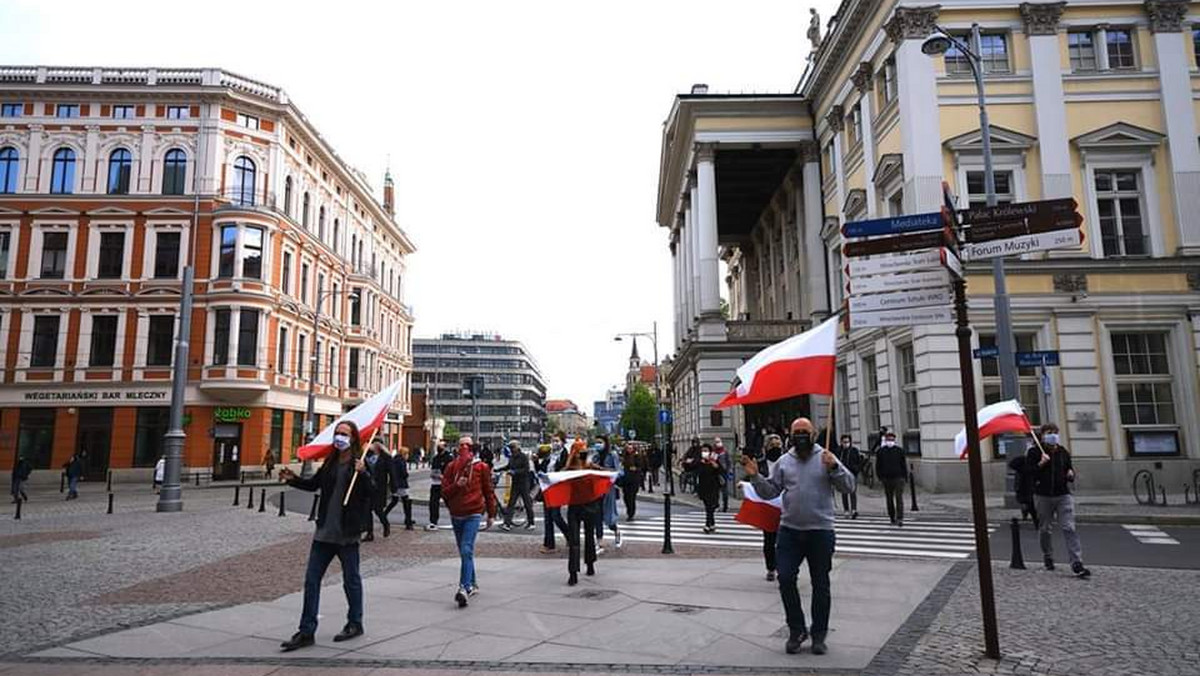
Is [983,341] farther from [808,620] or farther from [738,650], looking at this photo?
[738,650]

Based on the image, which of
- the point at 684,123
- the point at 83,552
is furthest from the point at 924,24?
the point at 83,552

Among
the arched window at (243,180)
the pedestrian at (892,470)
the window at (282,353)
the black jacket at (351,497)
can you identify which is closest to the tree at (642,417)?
the window at (282,353)

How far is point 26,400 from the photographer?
4009cm

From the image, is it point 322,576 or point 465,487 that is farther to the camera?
point 465,487

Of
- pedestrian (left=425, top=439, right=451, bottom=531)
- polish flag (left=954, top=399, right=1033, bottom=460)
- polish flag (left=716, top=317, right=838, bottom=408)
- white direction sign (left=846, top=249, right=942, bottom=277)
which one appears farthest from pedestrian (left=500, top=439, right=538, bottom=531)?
white direction sign (left=846, top=249, right=942, bottom=277)

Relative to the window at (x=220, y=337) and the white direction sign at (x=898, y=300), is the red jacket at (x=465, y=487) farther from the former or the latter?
the window at (x=220, y=337)

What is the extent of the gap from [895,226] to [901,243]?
167 millimetres

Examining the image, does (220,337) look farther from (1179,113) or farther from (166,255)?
(1179,113)

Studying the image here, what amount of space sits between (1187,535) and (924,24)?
1708 centimetres

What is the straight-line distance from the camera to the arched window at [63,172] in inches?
1656

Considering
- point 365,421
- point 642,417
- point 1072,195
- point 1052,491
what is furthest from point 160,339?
point 642,417

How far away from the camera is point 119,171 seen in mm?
42469

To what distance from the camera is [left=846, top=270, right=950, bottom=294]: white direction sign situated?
6738 mm

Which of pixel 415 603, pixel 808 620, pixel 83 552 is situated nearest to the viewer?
pixel 808 620
